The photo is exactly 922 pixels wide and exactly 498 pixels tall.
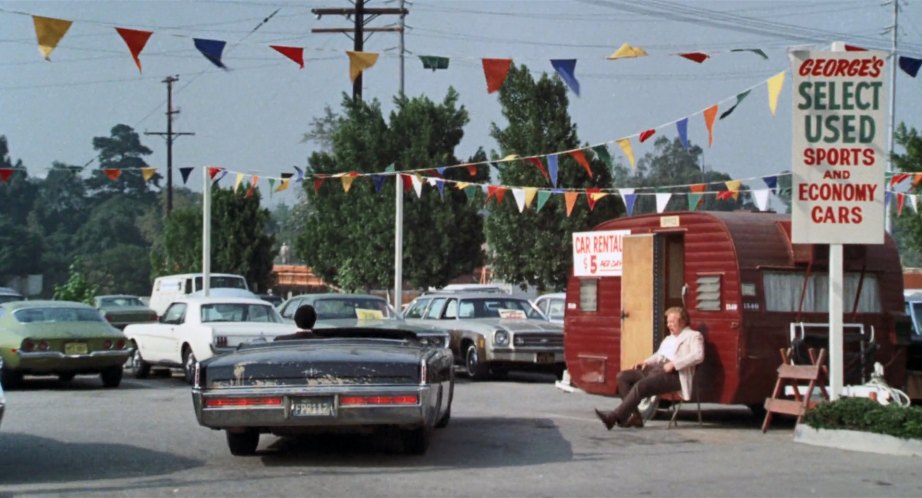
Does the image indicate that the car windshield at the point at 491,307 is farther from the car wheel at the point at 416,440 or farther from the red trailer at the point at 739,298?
the car wheel at the point at 416,440

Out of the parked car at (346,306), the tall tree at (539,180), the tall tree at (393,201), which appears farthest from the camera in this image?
the tall tree at (393,201)

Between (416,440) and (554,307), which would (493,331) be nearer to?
(554,307)

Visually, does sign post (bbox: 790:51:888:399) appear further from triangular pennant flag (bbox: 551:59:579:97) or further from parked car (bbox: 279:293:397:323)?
parked car (bbox: 279:293:397:323)

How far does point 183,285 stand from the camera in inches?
1577

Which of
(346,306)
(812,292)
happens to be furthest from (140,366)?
(812,292)

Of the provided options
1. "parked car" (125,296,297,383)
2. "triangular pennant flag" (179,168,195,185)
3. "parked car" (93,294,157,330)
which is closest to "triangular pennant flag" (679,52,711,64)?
"parked car" (125,296,297,383)

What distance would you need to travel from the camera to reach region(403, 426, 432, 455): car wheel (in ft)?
37.2

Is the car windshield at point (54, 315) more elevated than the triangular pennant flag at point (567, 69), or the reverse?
the triangular pennant flag at point (567, 69)

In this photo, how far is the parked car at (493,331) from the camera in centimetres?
2153

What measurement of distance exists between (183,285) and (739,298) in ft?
94.2

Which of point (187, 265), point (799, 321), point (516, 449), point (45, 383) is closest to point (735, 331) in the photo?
point (799, 321)

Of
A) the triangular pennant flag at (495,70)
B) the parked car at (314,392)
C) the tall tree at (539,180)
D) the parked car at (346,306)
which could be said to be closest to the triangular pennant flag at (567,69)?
the triangular pennant flag at (495,70)

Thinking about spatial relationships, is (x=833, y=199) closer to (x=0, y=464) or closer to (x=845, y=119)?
(x=845, y=119)

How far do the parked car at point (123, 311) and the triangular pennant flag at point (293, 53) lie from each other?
67.4ft
